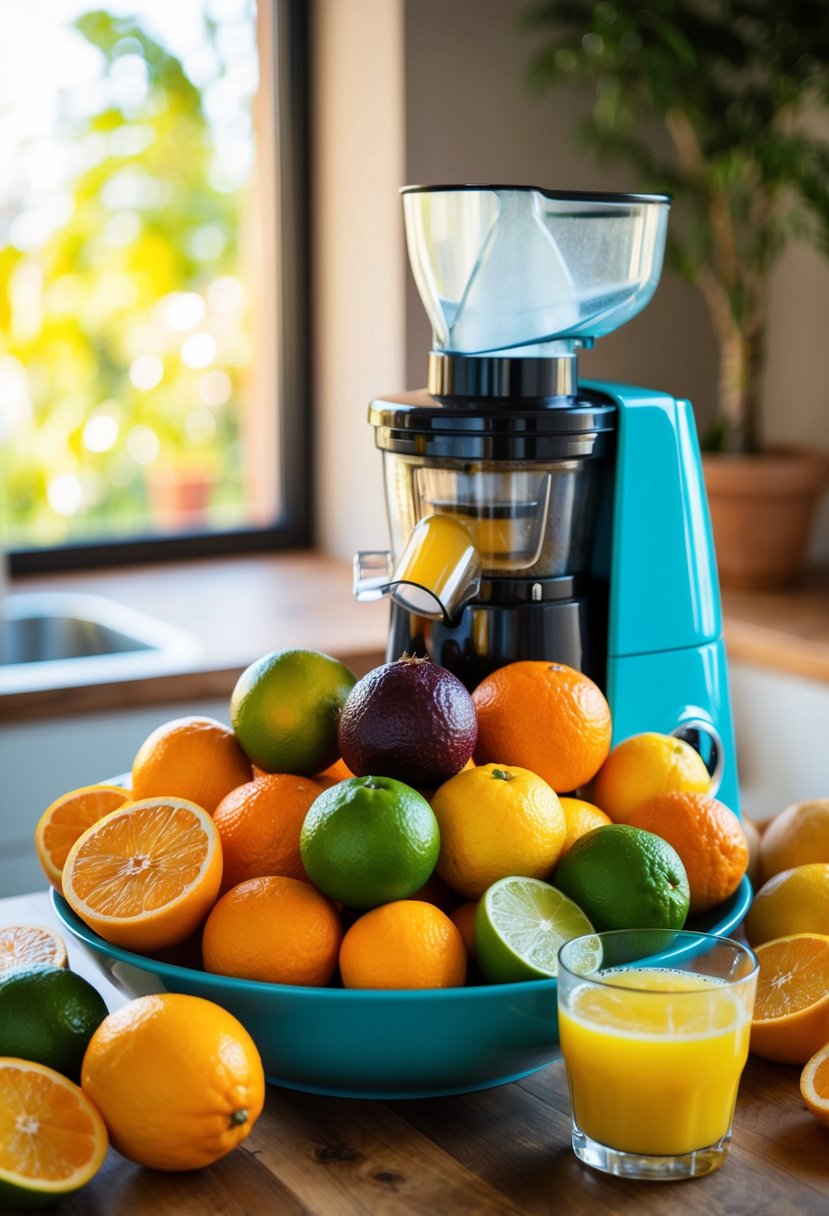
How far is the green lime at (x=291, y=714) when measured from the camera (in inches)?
36.4

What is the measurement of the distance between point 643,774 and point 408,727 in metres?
0.18

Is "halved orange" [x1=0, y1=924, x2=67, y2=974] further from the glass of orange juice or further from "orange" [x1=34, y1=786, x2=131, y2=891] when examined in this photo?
the glass of orange juice

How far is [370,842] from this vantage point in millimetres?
783

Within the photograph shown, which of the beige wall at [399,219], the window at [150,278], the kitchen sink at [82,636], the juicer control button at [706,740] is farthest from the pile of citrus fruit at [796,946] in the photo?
the window at [150,278]

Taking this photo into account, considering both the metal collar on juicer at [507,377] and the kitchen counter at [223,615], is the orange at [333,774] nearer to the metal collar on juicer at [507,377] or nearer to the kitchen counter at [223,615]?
the metal collar on juicer at [507,377]

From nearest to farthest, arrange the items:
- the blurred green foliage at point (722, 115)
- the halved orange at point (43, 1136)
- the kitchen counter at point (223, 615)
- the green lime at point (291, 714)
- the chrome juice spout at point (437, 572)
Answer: the halved orange at point (43, 1136)
the green lime at point (291, 714)
the chrome juice spout at point (437, 572)
the kitchen counter at point (223, 615)
the blurred green foliage at point (722, 115)

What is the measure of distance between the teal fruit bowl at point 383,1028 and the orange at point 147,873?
2 centimetres

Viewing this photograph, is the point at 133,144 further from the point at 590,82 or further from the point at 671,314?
the point at 671,314

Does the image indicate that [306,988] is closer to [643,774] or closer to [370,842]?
[370,842]

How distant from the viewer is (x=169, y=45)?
2.62 meters

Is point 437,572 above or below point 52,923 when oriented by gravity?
above

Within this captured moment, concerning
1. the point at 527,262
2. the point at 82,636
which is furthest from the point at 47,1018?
the point at 82,636

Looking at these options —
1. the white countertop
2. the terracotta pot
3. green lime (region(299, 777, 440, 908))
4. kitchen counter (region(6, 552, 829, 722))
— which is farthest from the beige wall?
green lime (region(299, 777, 440, 908))

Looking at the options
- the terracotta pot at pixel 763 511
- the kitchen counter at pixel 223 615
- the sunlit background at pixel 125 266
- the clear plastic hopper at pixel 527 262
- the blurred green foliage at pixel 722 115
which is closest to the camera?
the clear plastic hopper at pixel 527 262
